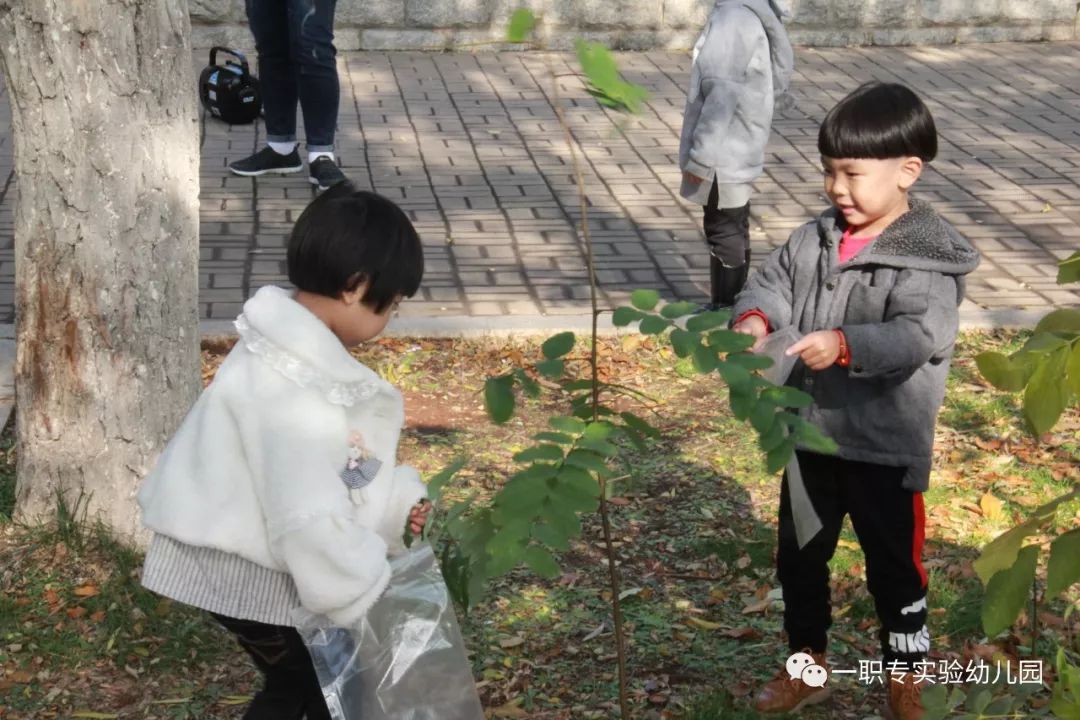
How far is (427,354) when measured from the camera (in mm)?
5676

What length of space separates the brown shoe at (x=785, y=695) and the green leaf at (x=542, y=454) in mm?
1509

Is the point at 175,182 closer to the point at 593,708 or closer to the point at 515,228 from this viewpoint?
the point at 593,708

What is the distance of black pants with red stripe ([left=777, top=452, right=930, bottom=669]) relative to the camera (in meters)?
3.23

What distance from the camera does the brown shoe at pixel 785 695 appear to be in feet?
11.3

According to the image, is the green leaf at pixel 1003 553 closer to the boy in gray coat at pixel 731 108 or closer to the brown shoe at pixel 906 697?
the brown shoe at pixel 906 697

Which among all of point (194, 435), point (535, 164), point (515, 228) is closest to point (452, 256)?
point (515, 228)

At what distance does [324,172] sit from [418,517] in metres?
5.22

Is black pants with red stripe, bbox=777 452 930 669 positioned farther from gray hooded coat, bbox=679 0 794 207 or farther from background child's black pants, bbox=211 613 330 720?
gray hooded coat, bbox=679 0 794 207

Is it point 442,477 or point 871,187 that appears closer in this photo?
point 442,477

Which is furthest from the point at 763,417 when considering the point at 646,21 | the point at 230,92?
the point at 646,21

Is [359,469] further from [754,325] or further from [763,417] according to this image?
[754,325]

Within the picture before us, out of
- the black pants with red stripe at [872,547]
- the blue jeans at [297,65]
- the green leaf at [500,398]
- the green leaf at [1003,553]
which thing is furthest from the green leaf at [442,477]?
the blue jeans at [297,65]

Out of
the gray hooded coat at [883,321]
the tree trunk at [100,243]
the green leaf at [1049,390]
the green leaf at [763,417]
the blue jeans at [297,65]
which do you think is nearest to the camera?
the green leaf at [1049,390]

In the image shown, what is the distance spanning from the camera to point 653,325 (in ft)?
7.34
